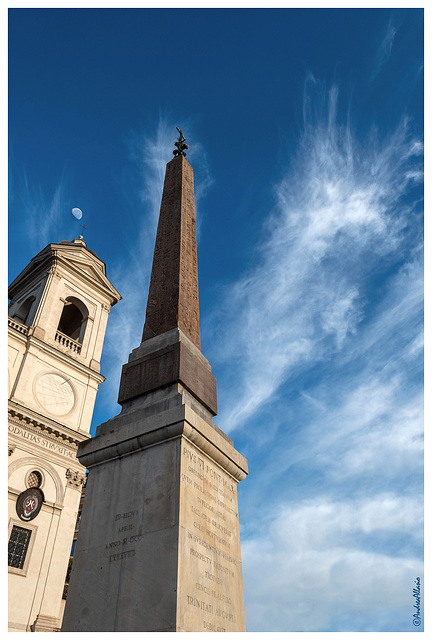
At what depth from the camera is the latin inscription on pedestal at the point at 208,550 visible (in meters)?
4.54

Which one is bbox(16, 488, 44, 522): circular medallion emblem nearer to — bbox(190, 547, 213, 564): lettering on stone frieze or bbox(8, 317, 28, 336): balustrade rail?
bbox(8, 317, 28, 336): balustrade rail

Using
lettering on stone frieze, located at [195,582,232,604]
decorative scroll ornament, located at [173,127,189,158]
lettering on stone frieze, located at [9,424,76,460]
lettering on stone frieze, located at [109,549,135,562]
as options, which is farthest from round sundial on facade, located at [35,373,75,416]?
lettering on stone frieze, located at [195,582,232,604]

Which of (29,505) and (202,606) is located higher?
(29,505)

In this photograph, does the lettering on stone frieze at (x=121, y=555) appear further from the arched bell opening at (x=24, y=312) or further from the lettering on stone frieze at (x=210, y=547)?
the arched bell opening at (x=24, y=312)

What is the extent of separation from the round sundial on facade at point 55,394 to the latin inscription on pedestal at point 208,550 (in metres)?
19.6

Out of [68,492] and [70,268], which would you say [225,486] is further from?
[70,268]

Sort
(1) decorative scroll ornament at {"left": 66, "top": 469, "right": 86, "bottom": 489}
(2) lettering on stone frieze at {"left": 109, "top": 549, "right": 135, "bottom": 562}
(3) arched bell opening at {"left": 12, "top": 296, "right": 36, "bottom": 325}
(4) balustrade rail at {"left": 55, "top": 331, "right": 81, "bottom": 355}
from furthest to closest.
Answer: (3) arched bell opening at {"left": 12, "top": 296, "right": 36, "bottom": 325} → (4) balustrade rail at {"left": 55, "top": 331, "right": 81, "bottom": 355} → (1) decorative scroll ornament at {"left": 66, "top": 469, "right": 86, "bottom": 489} → (2) lettering on stone frieze at {"left": 109, "top": 549, "right": 135, "bottom": 562}

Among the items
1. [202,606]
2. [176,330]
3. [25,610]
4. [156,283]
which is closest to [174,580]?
[202,606]

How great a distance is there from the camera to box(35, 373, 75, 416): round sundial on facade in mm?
23734

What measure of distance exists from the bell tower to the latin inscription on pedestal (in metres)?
17.4

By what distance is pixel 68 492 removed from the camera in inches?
895

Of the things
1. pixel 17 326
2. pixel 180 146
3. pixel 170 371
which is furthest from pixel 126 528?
pixel 17 326

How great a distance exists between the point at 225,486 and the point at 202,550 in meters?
1.22

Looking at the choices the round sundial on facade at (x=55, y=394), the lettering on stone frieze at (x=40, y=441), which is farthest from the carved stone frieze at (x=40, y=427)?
the round sundial on facade at (x=55, y=394)
